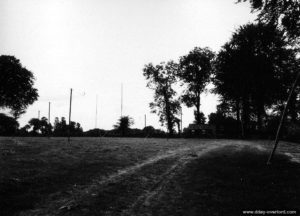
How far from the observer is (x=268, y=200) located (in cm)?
1010

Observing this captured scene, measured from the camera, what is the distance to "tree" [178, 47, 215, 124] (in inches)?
2889

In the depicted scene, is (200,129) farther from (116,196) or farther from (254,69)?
(116,196)

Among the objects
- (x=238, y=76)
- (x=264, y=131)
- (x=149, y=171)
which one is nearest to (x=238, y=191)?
(x=149, y=171)

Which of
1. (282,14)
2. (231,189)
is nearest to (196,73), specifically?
(282,14)

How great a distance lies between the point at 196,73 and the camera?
73562 mm

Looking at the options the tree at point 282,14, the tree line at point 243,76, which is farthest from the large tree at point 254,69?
the tree at point 282,14

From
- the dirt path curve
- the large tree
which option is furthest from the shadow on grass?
the large tree

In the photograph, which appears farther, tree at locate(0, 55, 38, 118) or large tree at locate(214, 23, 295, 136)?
tree at locate(0, 55, 38, 118)

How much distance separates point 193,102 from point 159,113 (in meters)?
10.7

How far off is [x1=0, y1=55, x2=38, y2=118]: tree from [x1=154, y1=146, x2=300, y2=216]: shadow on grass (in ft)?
199

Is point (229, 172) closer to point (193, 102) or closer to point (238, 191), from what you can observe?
point (238, 191)

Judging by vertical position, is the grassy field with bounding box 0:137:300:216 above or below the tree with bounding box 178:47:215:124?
below

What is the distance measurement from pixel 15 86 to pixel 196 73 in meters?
41.5

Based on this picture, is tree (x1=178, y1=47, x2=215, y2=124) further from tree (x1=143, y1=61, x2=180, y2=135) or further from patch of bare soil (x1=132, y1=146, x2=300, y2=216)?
patch of bare soil (x1=132, y1=146, x2=300, y2=216)
